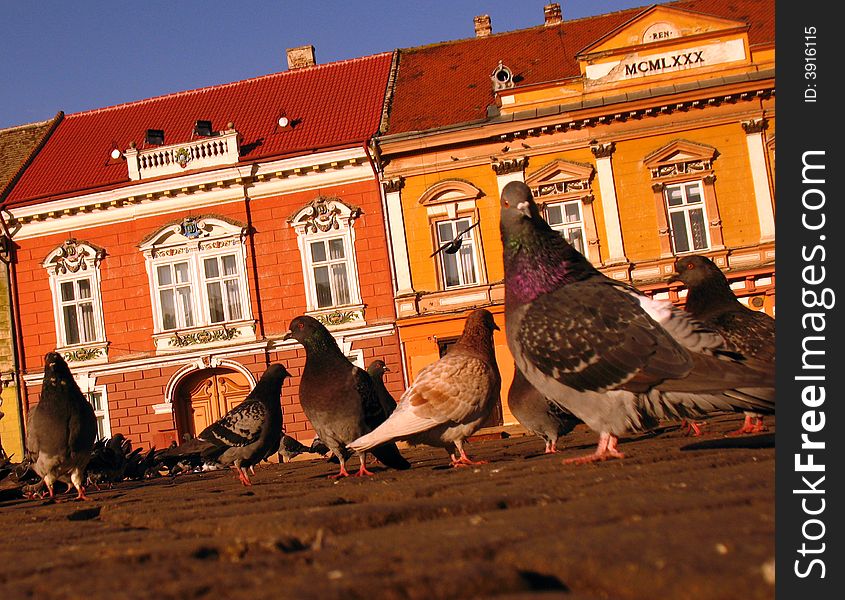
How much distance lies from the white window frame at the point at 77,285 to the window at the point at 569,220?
10029mm

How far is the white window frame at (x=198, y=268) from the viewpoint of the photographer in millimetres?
21406

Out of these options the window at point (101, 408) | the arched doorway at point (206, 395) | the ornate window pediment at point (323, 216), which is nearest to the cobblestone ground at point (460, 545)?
the ornate window pediment at point (323, 216)

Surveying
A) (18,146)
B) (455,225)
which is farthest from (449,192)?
(18,146)

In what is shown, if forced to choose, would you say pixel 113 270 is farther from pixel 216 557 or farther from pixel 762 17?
pixel 216 557

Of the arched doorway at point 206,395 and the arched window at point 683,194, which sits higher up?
the arched window at point 683,194

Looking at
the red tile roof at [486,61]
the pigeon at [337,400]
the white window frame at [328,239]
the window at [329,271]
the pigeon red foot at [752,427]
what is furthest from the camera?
the red tile roof at [486,61]

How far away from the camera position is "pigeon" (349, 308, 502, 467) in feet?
20.7

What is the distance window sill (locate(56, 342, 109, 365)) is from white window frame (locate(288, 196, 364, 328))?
4.79 m

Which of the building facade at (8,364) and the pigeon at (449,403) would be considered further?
the building facade at (8,364)

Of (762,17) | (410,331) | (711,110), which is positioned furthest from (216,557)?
(762,17)

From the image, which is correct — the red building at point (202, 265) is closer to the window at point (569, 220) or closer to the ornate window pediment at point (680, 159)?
the window at point (569, 220)

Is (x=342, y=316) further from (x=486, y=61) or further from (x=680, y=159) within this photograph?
(x=680, y=159)

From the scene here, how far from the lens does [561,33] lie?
24000 mm

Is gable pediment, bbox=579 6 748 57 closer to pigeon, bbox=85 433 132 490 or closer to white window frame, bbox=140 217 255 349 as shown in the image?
white window frame, bbox=140 217 255 349
